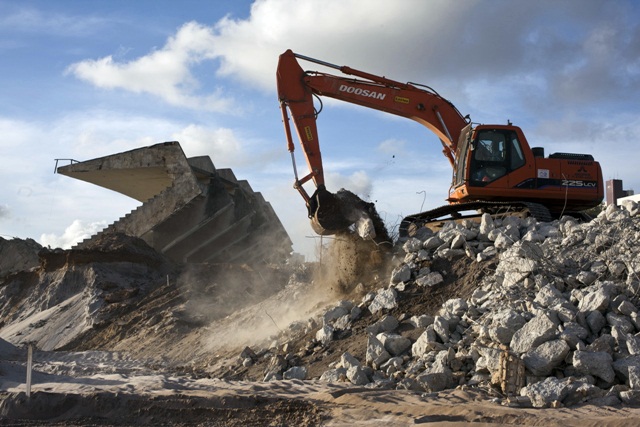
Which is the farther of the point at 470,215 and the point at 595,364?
the point at 470,215

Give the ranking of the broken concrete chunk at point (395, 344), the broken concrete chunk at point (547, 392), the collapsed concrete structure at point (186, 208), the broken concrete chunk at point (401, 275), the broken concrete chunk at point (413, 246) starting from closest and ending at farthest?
1. the broken concrete chunk at point (547, 392)
2. the broken concrete chunk at point (395, 344)
3. the broken concrete chunk at point (401, 275)
4. the broken concrete chunk at point (413, 246)
5. the collapsed concrete structure at point (186, 208)

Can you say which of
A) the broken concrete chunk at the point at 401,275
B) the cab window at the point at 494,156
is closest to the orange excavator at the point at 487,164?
the cab window at the point at 494,156

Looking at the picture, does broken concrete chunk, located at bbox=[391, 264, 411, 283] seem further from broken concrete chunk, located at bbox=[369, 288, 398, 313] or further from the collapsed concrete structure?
the collapsed concrete structure

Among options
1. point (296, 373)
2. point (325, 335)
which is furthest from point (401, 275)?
point (296, 373)

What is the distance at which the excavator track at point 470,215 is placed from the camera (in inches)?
469

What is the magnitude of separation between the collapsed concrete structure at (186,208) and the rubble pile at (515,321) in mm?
8606

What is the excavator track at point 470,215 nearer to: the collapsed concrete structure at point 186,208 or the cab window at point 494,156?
the cab window at point 494,156

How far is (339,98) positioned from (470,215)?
2959 mm

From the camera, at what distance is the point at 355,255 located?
37.3ft

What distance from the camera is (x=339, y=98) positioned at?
13.1m

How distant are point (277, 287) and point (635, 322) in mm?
8126

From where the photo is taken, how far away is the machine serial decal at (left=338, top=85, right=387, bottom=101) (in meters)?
13.1

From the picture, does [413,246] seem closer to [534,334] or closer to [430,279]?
[430,279]

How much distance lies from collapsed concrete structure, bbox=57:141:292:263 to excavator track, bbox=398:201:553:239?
21.3ft
